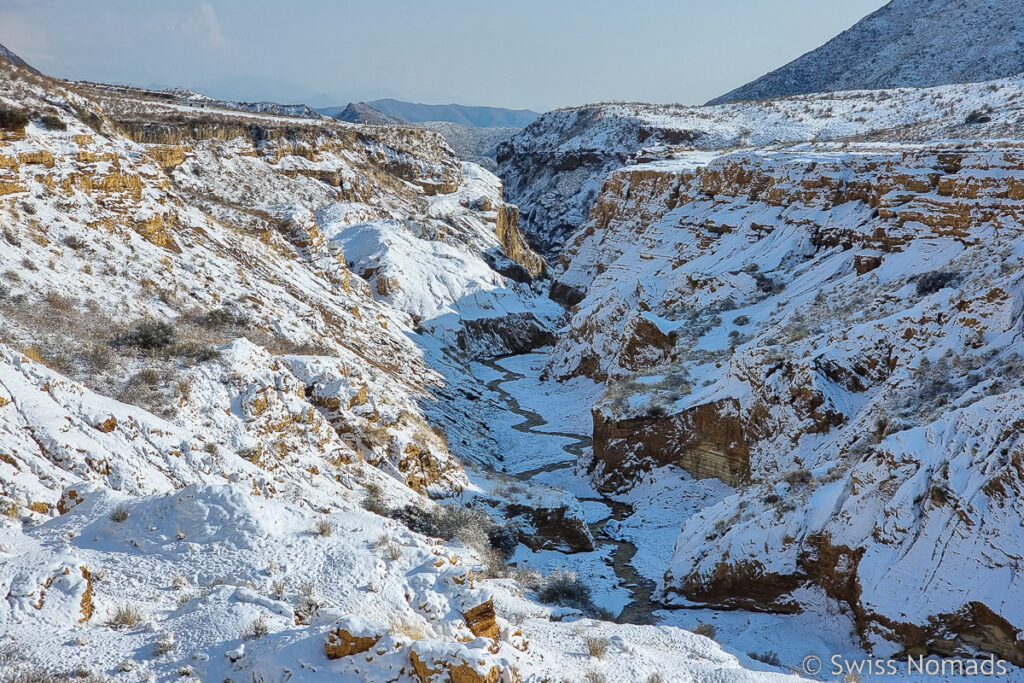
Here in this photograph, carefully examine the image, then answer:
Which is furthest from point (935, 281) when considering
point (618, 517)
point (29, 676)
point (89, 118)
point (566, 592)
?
point (89, 118)

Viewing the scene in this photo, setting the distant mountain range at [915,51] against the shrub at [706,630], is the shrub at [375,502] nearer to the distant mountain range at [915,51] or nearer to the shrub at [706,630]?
the shrub at [706,630]

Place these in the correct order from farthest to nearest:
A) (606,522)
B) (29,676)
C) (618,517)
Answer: (618,517), (606,522), (29,676)

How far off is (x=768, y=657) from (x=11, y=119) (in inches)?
936

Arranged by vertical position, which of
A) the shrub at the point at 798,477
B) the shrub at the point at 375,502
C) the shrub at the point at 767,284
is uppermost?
the shrub at the point at 767,284

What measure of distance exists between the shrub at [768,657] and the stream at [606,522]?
8.35ft

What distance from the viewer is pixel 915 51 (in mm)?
94062

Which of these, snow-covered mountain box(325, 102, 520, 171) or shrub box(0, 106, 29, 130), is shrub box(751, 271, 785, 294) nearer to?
shrub box(0, 106, 29, 130)

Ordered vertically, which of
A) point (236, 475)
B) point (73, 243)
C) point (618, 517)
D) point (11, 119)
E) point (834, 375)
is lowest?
point (618, 517)

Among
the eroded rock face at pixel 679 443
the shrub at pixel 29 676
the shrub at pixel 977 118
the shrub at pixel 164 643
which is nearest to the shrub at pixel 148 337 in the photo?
the shrub at pixel 164 643

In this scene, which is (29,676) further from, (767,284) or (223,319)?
(767,284)

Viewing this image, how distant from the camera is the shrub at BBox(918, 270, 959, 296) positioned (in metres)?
21.2

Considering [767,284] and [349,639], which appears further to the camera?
[767,284]

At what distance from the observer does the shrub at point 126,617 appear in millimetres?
7215

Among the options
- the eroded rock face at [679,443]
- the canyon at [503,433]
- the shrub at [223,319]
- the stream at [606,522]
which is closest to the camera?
the canyon at [503,433]
